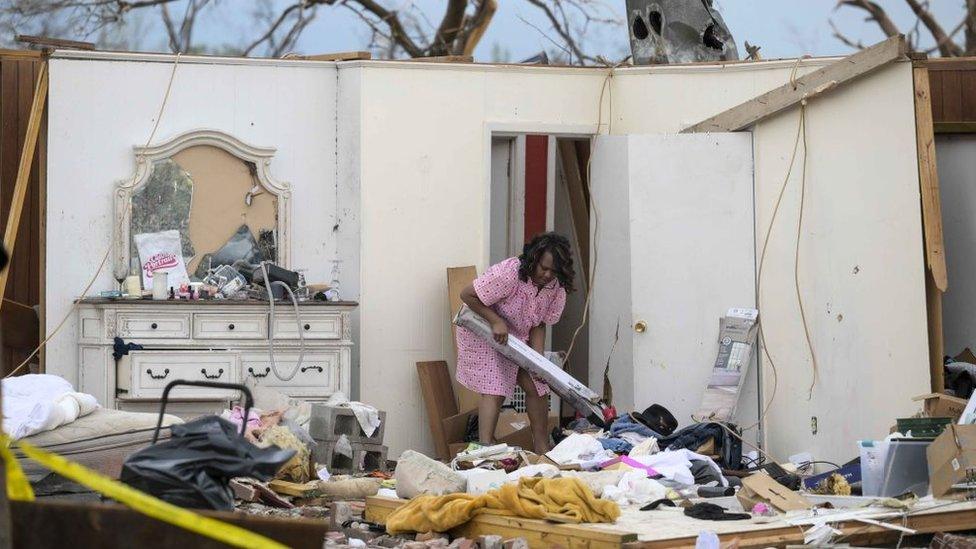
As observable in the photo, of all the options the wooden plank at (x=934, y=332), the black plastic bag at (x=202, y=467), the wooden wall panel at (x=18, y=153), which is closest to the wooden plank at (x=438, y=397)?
the wooden wall panel at (x=18, y=153)

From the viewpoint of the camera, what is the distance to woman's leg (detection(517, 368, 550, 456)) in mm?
9984

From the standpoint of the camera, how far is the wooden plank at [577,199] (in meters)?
12.0

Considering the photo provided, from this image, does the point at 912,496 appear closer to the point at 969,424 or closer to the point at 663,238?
the point at 969,424

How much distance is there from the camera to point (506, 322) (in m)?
10.1

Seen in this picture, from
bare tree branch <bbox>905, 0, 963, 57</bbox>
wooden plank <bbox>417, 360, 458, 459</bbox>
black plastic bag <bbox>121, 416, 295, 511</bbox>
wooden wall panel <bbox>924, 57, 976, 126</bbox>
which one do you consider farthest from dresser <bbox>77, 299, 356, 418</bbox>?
bare tree branch <bbox>905, 0, 963, 57</bbox>

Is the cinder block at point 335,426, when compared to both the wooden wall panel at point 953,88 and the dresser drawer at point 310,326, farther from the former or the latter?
the wooden wall panel at point 953,88

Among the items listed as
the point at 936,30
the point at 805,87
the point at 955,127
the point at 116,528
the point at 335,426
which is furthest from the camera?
the point at 936,30

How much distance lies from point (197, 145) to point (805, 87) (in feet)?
14.7

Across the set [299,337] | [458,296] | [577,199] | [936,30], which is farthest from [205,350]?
[936,30]

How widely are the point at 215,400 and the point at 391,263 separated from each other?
1735mm

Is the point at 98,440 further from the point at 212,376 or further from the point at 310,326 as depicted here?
the point at 310,326

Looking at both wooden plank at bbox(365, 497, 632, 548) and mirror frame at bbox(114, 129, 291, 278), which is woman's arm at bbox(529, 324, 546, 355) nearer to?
mirror frame at bbox(114, 129, 291, 278)

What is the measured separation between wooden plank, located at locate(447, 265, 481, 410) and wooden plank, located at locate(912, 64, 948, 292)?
387 centimetres

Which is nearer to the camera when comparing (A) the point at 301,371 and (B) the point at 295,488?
(B) the point at 295,488
